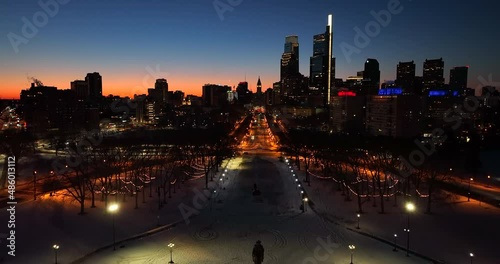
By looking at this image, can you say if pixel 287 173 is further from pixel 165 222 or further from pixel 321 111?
pixel 321 111

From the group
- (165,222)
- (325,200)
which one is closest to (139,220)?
(165,222)

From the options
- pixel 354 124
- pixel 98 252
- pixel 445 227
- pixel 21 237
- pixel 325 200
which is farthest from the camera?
pixel 354 124

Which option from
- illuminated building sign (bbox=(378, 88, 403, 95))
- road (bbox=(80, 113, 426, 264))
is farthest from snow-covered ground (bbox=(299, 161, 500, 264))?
illuminated building sign (bbox=(378, 88, 403, 95))

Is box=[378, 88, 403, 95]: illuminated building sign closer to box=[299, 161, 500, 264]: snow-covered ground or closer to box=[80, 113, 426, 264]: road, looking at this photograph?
box=[299, 161, 500, 264]: snow-covered ground

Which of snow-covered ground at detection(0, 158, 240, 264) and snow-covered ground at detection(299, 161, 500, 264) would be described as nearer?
snow-covered ground at detection(0, 158, 240, 264)

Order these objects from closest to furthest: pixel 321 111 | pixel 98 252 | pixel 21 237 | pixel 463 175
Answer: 1. pixel 98 252
2. pixel 21 237
3. pixel 463 175
4. pixel 321 111

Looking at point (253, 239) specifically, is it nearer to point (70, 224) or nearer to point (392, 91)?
point (70, 224)

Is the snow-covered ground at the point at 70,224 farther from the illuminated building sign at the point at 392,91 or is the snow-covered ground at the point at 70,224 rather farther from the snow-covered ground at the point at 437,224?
the illuminated building sign at the point at 392,91

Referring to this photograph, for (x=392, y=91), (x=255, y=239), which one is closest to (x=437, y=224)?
(x=255, y=239)

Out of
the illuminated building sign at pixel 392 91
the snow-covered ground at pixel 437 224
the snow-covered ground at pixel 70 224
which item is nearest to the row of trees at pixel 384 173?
the snow-covered ground at pixel 437 224
